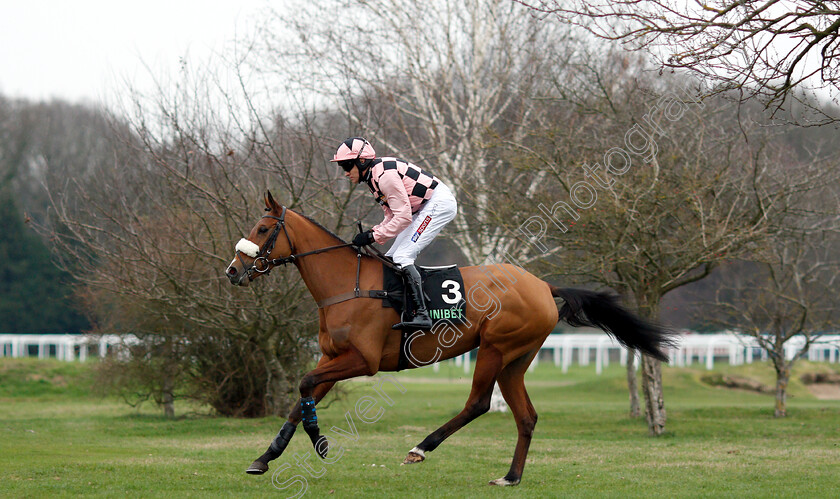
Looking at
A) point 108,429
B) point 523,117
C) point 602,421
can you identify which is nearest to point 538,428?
point 602,421

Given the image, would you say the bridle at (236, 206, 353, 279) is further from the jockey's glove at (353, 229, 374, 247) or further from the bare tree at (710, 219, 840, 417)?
the bare tree at (710, 219, 840, 417)

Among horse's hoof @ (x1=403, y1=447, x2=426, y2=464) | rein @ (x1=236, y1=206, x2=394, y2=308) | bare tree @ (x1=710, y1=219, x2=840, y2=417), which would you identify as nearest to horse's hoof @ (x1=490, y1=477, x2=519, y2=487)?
horse's hoof @ (x1=403, y1=447, x2=426, y2=464)

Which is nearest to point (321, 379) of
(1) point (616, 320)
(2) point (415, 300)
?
(2) point (415, 300)

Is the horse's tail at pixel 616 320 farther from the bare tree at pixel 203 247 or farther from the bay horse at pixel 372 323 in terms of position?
the bare tree at pixel 203 247

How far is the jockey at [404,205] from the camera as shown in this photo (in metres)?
7.39

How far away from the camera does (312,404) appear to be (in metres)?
7.04

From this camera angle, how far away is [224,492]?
6.88 meters

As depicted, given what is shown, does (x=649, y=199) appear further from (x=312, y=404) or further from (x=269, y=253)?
(x=312, y=404)

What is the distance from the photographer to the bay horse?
7.19m

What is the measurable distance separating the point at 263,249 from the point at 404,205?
1.31 meters

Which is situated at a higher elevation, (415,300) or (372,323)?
(415,300)

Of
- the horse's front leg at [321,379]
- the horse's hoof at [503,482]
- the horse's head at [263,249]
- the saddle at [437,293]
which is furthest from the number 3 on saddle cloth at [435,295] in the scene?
the horse's hoof at [503,482]

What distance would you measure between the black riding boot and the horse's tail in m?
1.57

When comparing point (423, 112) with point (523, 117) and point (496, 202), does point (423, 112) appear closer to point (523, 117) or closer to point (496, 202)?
point (523, 117)
